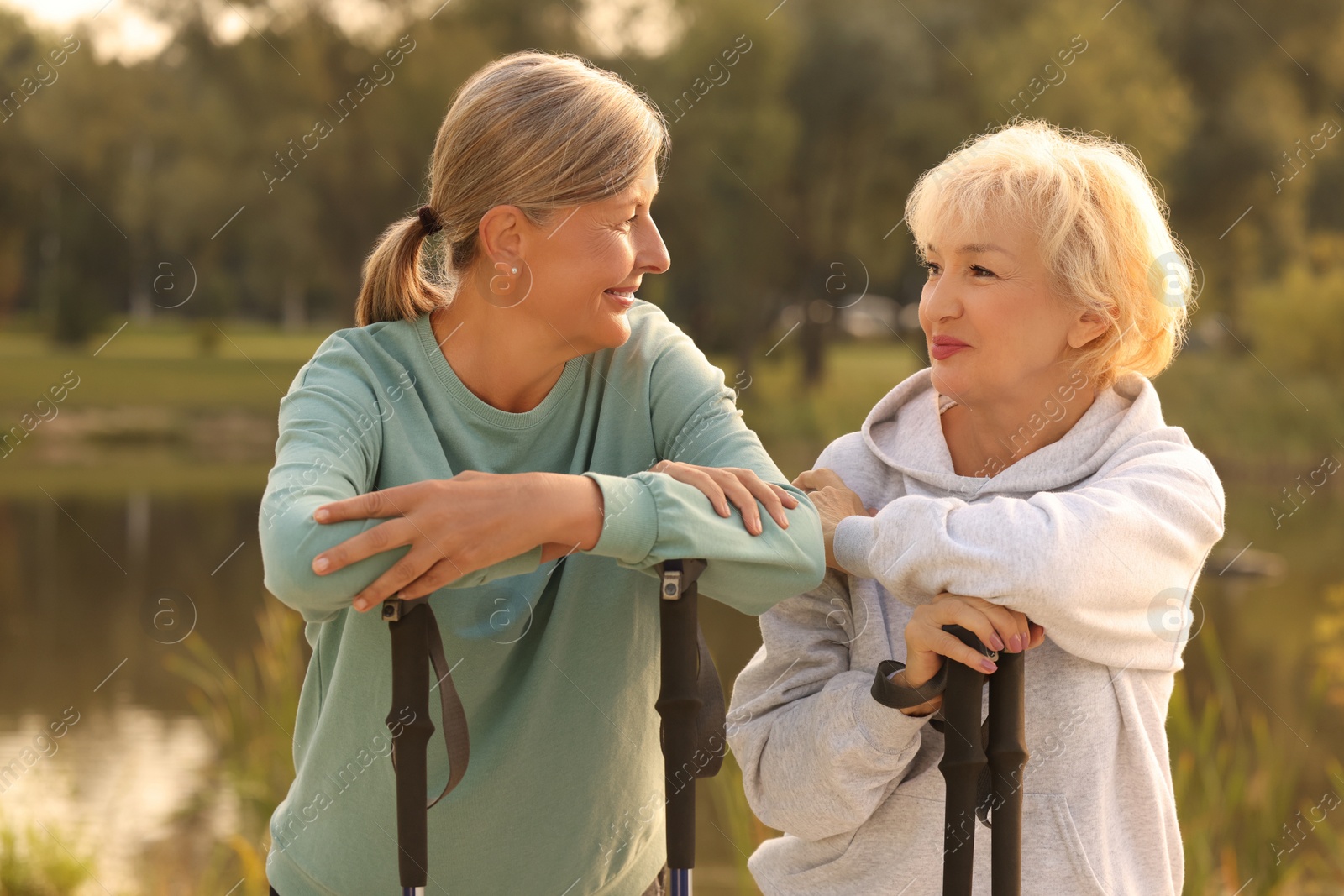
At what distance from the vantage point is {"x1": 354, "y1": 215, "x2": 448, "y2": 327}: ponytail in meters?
1.84

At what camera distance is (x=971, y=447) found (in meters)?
1.88

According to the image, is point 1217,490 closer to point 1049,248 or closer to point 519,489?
point 1049,248

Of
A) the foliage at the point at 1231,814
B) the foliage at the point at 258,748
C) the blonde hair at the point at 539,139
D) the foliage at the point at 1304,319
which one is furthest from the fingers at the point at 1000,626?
the foliage at the point at 1304,319

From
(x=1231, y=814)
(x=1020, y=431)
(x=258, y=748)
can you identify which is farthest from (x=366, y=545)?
(x=258, y=748)

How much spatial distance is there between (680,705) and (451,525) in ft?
1.01

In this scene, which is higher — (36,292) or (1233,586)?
(36,292)

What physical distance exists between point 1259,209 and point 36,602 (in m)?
17.3

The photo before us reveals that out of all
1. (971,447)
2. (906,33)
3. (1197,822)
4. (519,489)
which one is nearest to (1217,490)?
(971,447)

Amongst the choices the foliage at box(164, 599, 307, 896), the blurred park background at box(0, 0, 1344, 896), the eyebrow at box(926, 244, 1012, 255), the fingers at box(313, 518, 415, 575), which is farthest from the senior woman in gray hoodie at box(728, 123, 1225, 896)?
the blurred park background at box(0, 0, 1344, 896)

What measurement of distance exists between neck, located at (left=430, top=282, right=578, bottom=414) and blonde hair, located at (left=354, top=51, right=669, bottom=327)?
0.34 ft

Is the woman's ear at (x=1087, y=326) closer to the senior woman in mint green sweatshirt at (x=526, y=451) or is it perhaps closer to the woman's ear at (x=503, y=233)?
the senior woman in mint green sweatshirt at (x=526, y=451)

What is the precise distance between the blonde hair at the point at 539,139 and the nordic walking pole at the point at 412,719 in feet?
1.91

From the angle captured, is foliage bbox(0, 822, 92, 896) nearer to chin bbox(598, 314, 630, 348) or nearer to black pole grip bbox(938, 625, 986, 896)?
chin bbox(598, 314, 630, 348)

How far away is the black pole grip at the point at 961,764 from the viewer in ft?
4.82
